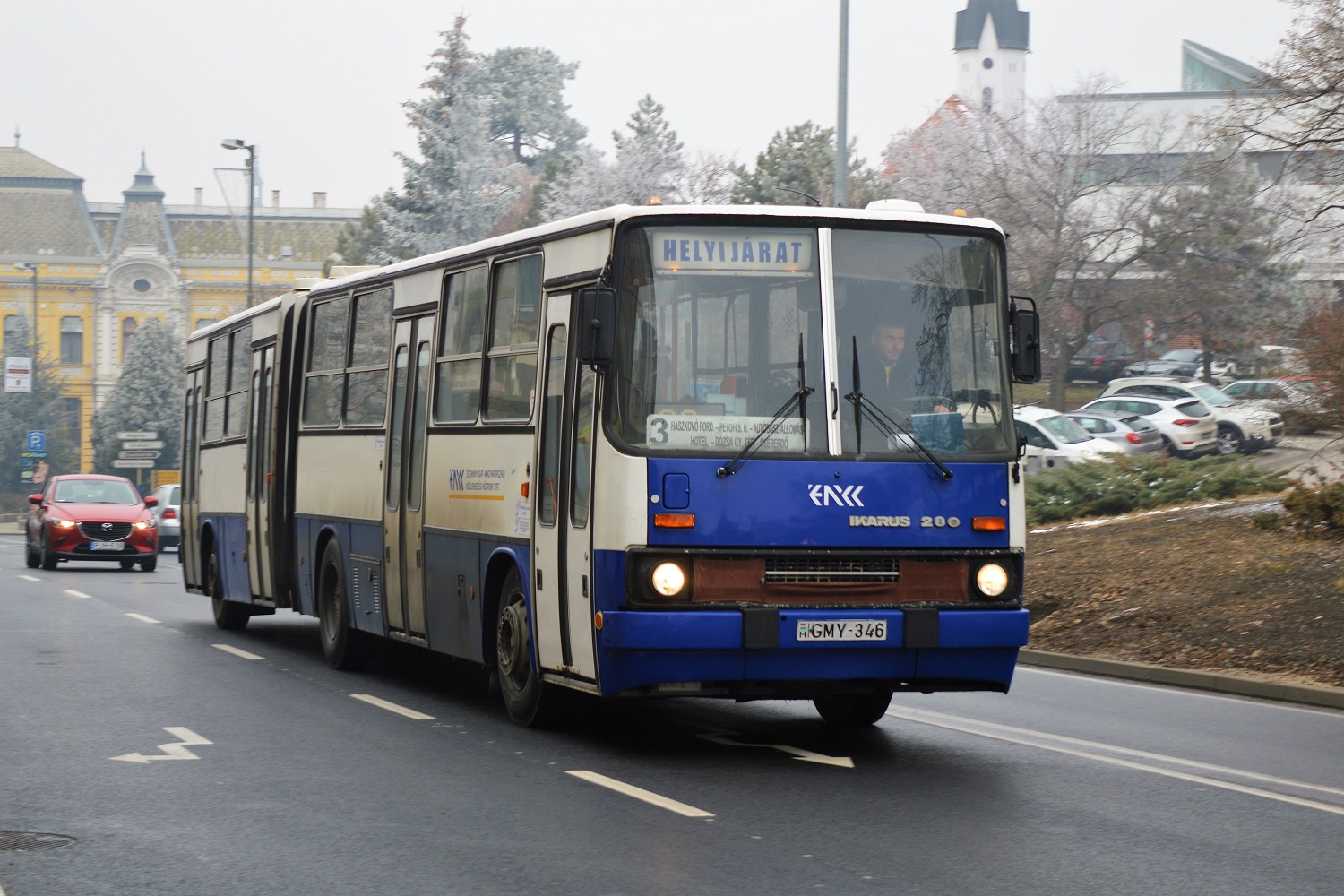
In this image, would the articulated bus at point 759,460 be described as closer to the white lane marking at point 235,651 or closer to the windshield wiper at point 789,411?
the windshield wiper at point 789,411

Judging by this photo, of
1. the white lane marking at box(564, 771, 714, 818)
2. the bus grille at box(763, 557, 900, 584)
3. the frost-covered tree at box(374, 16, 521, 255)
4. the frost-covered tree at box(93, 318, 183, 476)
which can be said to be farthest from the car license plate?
the frost-covered tree at box(93, 318, 183, 476)

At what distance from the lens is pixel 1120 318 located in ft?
197

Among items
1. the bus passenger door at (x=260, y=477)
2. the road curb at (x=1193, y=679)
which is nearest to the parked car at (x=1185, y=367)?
the road curb at (x=1193, y=679)

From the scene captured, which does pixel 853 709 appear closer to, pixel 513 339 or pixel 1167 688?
pixel 513 339

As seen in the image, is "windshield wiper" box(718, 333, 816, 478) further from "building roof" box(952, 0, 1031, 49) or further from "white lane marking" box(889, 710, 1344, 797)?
"building roof" box(952, 0, 1031, 49)

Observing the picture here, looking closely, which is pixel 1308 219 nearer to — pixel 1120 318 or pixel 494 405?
pixel 494 405

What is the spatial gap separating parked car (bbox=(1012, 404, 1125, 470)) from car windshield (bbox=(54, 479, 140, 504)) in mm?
17186

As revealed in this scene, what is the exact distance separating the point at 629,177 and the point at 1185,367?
22.8 m

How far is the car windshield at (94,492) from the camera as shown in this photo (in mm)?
35625

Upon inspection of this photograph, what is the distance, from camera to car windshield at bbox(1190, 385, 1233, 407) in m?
45.0

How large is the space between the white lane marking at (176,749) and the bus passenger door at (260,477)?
247 inches

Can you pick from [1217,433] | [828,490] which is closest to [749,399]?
[828,490]

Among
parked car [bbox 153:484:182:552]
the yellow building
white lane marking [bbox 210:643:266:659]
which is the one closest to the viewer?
white lane marking [bbox 210:643:266:659]

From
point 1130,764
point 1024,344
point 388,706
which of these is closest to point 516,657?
point 388,706
